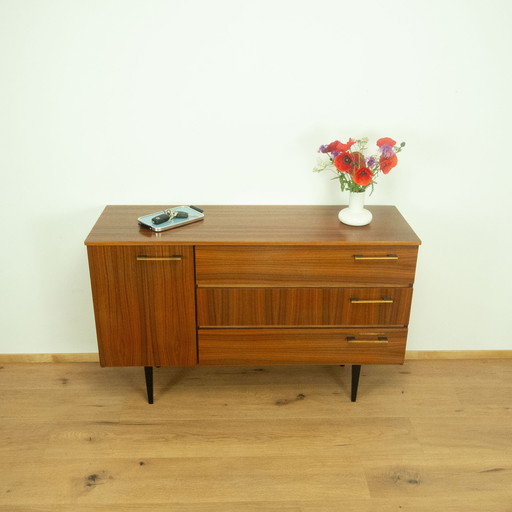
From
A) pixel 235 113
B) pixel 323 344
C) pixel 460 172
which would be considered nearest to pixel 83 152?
pixel 235 113

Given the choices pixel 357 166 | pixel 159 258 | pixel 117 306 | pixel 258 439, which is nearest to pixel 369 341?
pixel 258 439

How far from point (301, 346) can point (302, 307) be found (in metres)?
0.19

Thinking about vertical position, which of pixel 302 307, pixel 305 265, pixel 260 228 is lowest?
pixel 302 307

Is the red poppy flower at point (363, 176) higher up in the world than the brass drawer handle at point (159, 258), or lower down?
higher up

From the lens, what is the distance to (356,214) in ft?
7.25

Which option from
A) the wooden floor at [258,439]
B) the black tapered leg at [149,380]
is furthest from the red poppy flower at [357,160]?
the black tapered leg at [149,380]

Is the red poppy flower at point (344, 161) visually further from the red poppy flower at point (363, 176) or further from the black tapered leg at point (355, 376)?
the black tapered leg at point (355, 376)

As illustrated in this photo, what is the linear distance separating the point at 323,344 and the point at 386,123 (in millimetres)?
966

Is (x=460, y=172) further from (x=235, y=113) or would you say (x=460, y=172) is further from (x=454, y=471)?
(x=454, y=471)

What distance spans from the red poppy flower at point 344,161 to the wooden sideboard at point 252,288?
241mm

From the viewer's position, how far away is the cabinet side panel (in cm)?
205

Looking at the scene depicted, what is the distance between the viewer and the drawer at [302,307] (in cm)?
216

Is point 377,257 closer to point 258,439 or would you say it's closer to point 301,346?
point 301,346

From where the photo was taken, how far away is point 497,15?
2152mm
